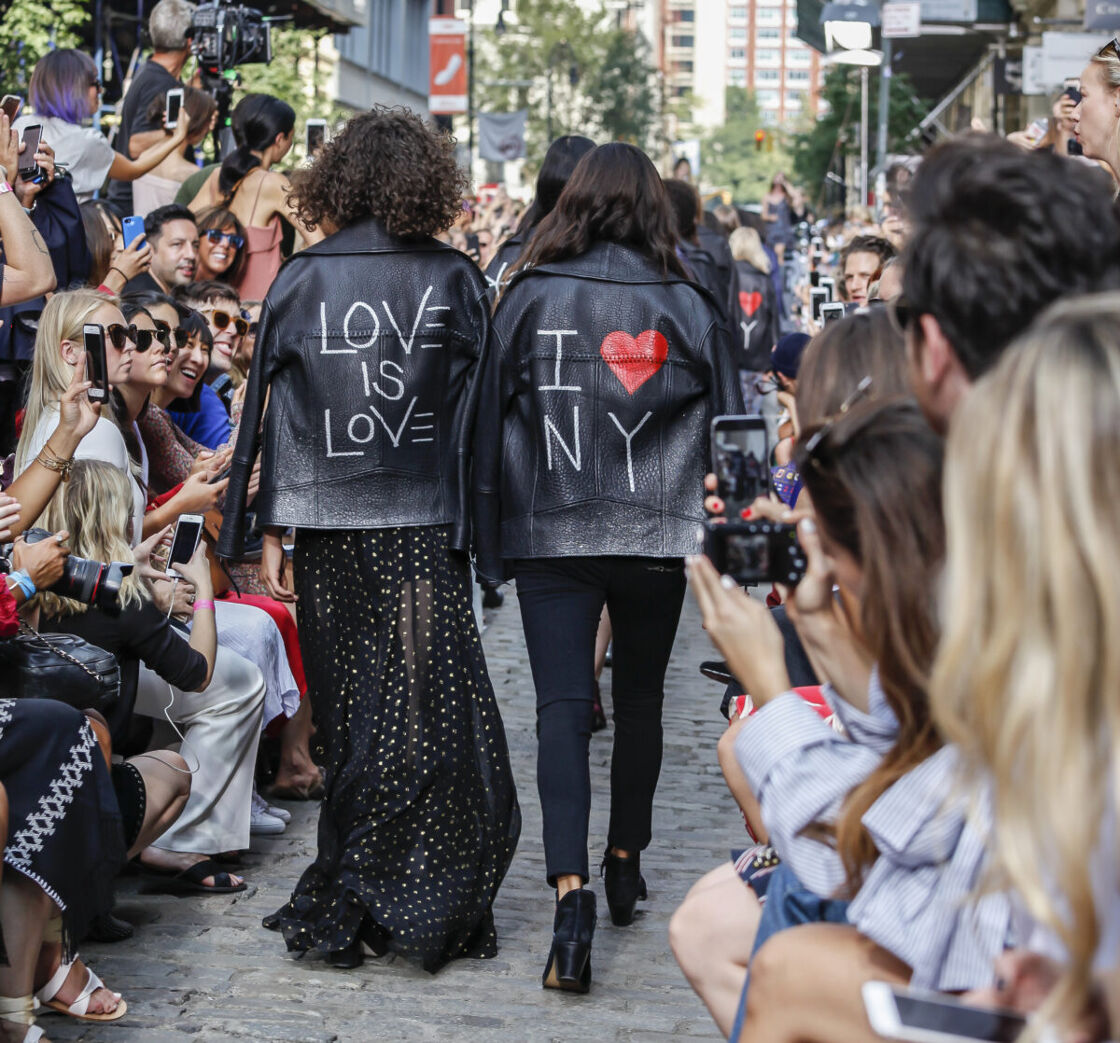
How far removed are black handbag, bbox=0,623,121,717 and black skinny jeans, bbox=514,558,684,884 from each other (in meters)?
1.12

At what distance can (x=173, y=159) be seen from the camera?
9.32m

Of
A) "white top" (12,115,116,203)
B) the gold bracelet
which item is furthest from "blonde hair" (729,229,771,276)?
the gold bracelet

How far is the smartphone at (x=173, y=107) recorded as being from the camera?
330 inches

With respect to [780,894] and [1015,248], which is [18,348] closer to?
[780,894]

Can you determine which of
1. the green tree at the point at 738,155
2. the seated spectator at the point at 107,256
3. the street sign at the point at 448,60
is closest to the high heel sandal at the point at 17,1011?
the seated spectator at the point at 107,256

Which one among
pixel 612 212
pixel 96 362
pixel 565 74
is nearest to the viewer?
pixel 612 212

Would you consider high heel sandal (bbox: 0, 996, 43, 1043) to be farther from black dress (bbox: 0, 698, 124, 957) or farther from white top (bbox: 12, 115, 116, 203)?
white top (bbox: 12, 115, 116, 203)

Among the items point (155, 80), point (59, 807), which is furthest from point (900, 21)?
point (59, 807)

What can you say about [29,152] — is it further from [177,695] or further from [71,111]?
[177,695]

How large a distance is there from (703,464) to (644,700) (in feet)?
2.26

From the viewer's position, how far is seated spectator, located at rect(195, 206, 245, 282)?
7.56 meters

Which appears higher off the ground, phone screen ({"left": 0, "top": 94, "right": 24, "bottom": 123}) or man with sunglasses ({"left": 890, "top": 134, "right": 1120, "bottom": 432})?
phone screen ({"left": 0, "top": 94, "right": 24, "bottom": 123})

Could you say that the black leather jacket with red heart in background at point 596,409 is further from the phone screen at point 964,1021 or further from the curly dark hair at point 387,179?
the phone screen at point 964,1021

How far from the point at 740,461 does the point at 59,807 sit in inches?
70.9
